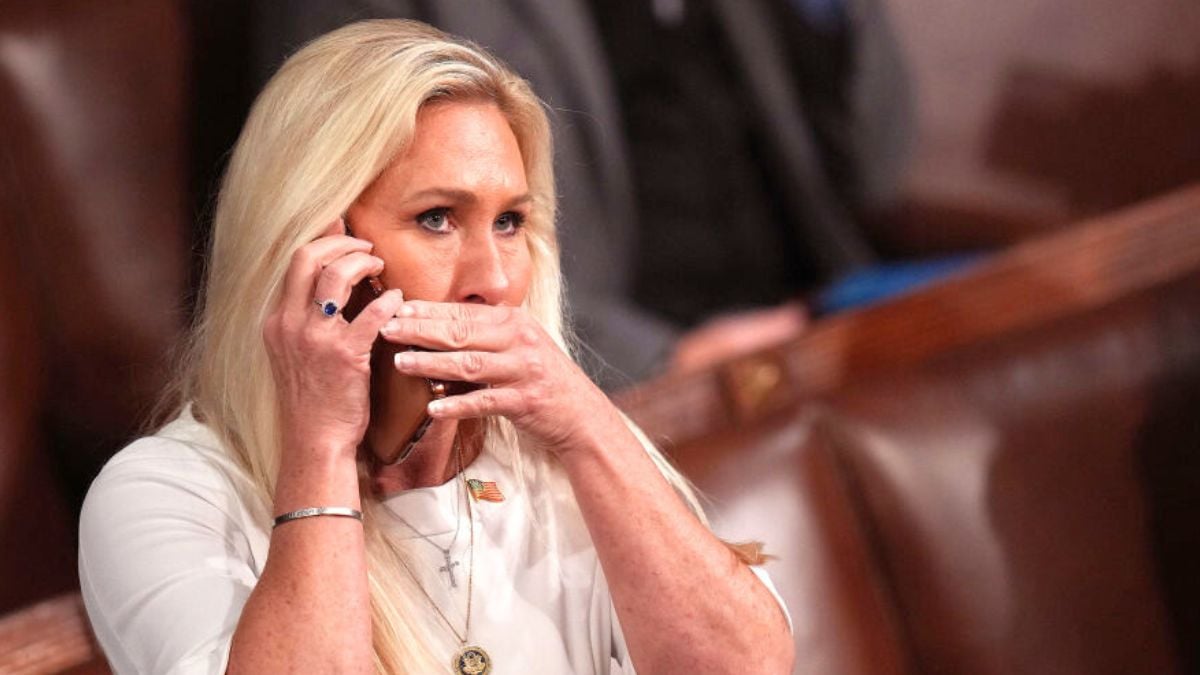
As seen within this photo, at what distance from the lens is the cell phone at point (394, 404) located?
1.33m

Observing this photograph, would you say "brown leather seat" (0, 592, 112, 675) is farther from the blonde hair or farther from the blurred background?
the blurred background

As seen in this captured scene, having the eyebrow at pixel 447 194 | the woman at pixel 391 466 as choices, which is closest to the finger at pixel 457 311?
the woman at pixel 391 466

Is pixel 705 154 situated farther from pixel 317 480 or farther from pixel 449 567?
pixel 317 480

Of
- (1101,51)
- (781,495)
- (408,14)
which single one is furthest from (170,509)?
(1101,51)

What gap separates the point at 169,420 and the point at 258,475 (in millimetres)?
172

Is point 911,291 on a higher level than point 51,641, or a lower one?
higher

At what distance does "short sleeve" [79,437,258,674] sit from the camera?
119 centimetres

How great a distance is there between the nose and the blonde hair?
110mm

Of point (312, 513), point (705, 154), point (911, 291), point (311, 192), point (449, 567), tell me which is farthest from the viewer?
point (911, 291)

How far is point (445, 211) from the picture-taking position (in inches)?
53.7

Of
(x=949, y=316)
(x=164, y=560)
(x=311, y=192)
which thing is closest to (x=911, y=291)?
(x=949, y=316)

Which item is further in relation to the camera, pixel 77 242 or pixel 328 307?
pixel 77 242

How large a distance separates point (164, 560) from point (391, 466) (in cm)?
27

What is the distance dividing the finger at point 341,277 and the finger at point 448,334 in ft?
0.14
